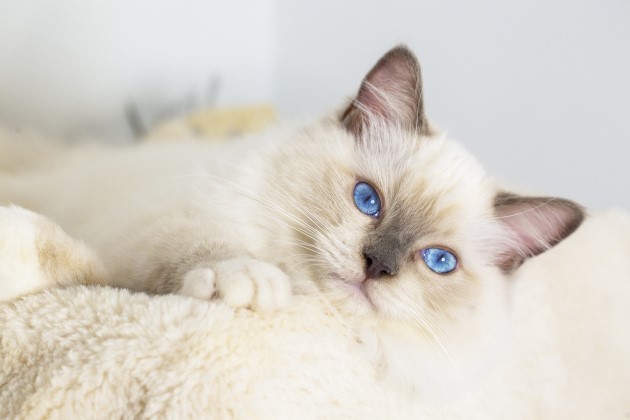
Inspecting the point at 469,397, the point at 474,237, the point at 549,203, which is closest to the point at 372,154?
the point at 474,237

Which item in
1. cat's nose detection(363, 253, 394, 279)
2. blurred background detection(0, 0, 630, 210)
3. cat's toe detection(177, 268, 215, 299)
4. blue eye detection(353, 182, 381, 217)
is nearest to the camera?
cat's toe detection(177, 268, 215, 299)

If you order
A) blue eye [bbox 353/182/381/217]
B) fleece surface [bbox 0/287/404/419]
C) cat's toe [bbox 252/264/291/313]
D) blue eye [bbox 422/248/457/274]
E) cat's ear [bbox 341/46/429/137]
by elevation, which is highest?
cat's ear [bbox 341/46/429/137]

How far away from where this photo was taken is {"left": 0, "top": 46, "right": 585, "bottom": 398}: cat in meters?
1.02

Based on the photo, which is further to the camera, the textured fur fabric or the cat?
the cat

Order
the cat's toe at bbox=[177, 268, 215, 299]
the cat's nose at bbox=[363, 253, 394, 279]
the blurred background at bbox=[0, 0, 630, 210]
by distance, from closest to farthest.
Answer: the cat's toe at bbox=[177, 268, 215, 299] < the cat's nose at bbox=[363, 253, 394, 279] < the blurred background at bbox=[0, 0, 630, 210]

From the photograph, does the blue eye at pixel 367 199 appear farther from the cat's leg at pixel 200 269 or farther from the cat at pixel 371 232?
the cat's leg at pixel 200 269

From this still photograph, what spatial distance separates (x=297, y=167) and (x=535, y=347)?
0.81 metres

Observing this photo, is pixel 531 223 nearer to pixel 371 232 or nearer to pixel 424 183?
pixel 424 183

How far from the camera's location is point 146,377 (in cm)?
79

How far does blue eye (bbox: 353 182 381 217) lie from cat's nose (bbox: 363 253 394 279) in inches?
4.8

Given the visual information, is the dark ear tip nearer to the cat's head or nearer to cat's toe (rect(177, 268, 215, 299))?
the cat's head

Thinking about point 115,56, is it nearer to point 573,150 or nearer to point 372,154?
point 372,154

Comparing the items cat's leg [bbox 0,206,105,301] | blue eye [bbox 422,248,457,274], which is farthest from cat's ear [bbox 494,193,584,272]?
cat's leg [bbox 0,206,105,301]

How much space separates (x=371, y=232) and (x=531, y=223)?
0.39 meters
